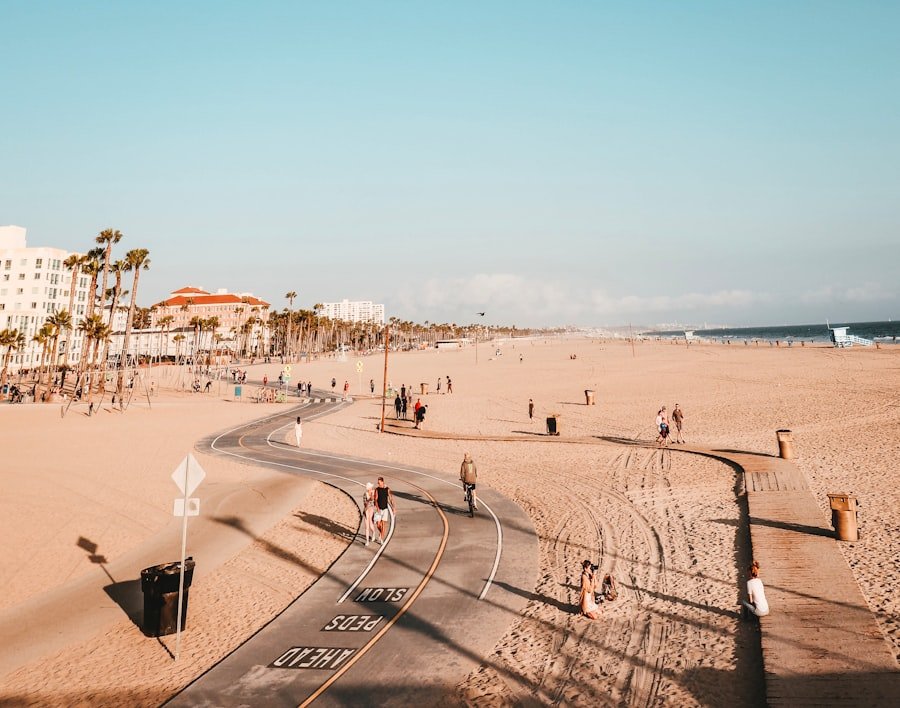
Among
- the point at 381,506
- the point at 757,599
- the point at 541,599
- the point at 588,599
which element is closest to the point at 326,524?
the point at 381,506

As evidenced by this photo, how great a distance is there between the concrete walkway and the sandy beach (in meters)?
0.33

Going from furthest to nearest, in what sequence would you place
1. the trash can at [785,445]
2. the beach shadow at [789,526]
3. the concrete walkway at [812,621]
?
the trash can at [785,445] < the beach shadow at [789,526] < the concrete walkway at [812,621]

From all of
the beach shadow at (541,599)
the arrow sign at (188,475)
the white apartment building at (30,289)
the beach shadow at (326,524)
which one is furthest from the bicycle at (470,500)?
the white apartment building at (30,289)

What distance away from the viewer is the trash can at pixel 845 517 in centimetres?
1327

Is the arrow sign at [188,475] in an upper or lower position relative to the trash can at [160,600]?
upper

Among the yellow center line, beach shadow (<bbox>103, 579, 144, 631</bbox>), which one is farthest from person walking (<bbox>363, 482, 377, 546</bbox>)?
beach shadow (<bbox>103, 579, 144, 631</bbox>)

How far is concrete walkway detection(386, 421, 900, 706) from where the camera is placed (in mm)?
7883

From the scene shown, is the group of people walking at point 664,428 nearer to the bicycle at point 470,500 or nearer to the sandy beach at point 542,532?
the sandy beach at point 542,532

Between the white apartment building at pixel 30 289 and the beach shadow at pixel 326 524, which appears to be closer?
the beach shadow at pixel 326 524

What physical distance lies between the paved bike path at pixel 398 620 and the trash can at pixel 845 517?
7292mm

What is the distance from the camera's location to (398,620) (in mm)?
10891

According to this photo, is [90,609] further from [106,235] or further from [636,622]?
[106,235]

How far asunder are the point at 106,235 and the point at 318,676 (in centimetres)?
7279

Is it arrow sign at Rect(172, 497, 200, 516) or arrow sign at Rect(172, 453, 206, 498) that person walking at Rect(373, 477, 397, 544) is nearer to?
arrow sign at Rect(172, 497, 200, 516)
